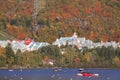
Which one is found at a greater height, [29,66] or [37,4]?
[37,4]

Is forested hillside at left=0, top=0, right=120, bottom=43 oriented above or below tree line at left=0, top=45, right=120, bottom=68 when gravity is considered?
above

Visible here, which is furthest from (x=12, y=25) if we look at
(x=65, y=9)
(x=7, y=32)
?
(x=65, y=9)

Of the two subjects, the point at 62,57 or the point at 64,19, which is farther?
the point at 64,19

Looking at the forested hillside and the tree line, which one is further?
the forested hillside

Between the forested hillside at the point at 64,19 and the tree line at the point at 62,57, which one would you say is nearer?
the tree line at the point at 62,57

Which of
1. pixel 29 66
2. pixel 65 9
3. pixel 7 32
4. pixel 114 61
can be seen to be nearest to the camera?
pixel 29 66

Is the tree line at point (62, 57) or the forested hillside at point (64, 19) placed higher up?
the forested hillside at point (64, 19)

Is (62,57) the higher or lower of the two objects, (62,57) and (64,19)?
the lower

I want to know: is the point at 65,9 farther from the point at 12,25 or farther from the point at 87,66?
the point at 87,66
